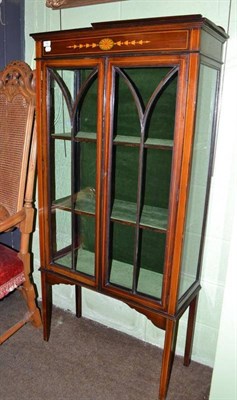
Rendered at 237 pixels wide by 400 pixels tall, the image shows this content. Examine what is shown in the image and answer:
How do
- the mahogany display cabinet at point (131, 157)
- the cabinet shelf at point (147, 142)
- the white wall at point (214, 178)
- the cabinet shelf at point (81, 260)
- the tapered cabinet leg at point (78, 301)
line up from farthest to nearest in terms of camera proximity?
the tapered cabinet leg at point (78, 301), the cabinet shelf at point (81, 260), the white wall at point (214, 178), the cabinet shelf at point (147, 142), the mahogany display cabinet at point (131, 157)

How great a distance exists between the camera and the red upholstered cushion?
6.30 feet

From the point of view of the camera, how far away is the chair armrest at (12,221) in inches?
73.7

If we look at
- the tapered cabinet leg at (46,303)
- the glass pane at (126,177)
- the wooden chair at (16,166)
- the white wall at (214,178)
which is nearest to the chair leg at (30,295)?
the wooden chair at (16,166)

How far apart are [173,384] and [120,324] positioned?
503mm

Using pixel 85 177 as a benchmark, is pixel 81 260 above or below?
below

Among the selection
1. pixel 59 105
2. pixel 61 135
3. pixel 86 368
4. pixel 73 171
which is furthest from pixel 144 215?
pixel 86 368

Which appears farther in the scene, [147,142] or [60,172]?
[60,172]

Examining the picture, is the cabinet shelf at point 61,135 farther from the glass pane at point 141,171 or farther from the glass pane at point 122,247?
the glass pane at point 122,247

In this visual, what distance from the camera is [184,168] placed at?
53.4 inches

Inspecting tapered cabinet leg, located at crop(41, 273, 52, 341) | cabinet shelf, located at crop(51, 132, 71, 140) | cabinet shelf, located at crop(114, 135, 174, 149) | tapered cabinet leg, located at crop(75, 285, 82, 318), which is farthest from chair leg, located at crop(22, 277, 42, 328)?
cabinet shelf, located at crop(114, 135, 174, 149)

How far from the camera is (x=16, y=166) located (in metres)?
2.00

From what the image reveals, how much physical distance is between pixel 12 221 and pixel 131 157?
732 millimetres

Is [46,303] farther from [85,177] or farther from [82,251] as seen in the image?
[85,177]

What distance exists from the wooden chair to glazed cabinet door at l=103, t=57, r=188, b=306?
0.50 metres
